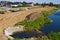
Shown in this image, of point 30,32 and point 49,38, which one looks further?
point 30,32

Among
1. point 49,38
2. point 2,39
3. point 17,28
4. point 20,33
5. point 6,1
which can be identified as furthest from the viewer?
point 6,1

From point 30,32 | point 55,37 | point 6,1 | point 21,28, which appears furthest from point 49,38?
point 6,1

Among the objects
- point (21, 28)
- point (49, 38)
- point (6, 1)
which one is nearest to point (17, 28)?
point (21, 28)

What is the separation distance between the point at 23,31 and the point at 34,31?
4.04ft

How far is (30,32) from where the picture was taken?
2177cm

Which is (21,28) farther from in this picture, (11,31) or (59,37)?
(59,37)

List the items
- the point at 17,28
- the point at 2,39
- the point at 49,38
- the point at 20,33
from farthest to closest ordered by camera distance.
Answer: the point at 17,28 → the point at 20,33 → the point at 49,38 → the point at 2,39

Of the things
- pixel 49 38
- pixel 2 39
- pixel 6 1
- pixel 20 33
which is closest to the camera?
pixel 2 39

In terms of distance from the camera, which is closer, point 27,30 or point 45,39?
point 45,39

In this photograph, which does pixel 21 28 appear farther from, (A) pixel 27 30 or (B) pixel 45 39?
(B) pixel 45 39

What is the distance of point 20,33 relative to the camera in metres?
21.5

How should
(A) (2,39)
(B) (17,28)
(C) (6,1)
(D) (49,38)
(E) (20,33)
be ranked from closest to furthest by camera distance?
(A) (2,39) → (D) (49,38) → (E) (20,33) → (B) (17,28) → (C) (6,1)

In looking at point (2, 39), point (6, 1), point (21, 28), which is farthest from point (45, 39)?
point (6, 1)

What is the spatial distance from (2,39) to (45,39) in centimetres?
335
